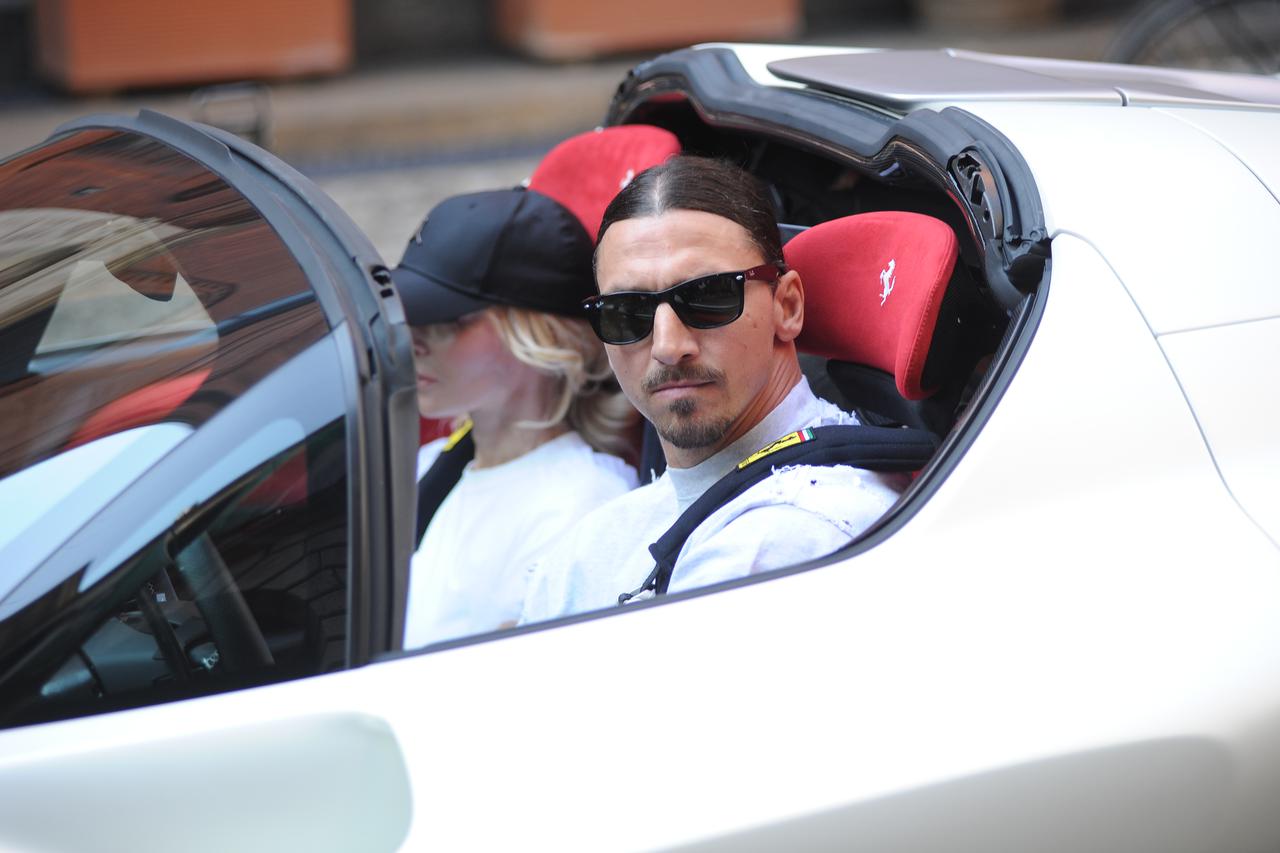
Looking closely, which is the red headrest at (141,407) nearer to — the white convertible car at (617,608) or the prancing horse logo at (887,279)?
the white convertible car at (617,608)

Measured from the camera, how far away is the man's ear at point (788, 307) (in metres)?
1.87

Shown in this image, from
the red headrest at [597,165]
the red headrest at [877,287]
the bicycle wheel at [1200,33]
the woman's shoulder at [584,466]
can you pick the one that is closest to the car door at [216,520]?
the red headrest at [877,287]

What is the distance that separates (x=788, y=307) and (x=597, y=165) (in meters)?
0.79

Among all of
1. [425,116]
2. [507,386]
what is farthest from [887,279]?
[425,116]

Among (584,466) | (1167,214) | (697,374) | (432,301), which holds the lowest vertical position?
(584,466)

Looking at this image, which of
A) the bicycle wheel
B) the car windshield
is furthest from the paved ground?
the car windshield

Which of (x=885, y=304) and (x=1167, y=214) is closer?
(x=1167, y=214)

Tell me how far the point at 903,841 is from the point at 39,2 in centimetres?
916

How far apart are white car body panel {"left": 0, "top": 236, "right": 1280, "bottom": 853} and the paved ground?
439 centimetres

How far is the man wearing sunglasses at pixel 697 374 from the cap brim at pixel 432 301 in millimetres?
364

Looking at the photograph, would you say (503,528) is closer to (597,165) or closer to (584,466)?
(584,466)

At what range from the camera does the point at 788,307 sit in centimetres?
189

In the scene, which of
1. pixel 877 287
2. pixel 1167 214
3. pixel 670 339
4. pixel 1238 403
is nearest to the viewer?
pixel 1238 403

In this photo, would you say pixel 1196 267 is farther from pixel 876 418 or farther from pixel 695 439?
pixel 695 439
